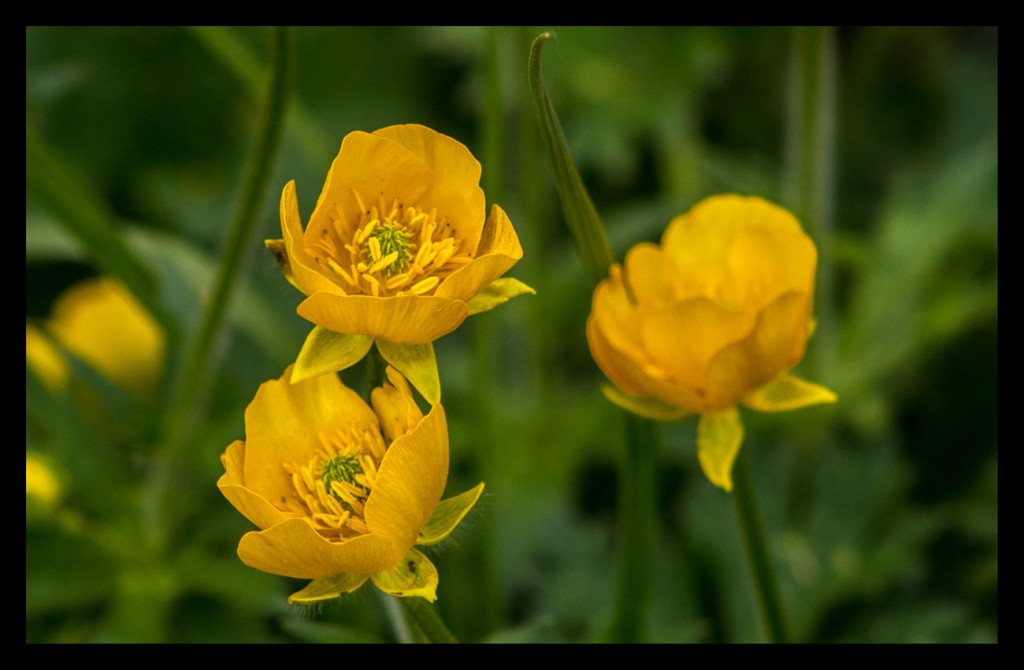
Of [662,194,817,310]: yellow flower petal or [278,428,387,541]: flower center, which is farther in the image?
[662,194,817,310]: yellow flower petal

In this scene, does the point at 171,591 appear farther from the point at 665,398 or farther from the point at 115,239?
the point at 665,398

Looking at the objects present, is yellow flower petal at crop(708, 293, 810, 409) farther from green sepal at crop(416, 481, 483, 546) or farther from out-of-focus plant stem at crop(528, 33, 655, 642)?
green sepal at crop(416, 481, 483, 546)

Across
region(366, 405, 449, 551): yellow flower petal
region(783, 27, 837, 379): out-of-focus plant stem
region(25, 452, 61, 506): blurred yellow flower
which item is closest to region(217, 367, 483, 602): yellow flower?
region(366, 405, 449, 551): yellow flower petal

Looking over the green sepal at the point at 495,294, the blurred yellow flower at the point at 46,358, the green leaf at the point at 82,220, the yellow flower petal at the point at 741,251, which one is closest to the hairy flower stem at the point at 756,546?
the yellow flower petal at the point at 741,251

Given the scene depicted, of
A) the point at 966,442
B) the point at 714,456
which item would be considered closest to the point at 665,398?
the point at 714,456

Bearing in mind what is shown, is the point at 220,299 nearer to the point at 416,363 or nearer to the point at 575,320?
the point at 416,363

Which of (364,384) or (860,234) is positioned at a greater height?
(860,234)
